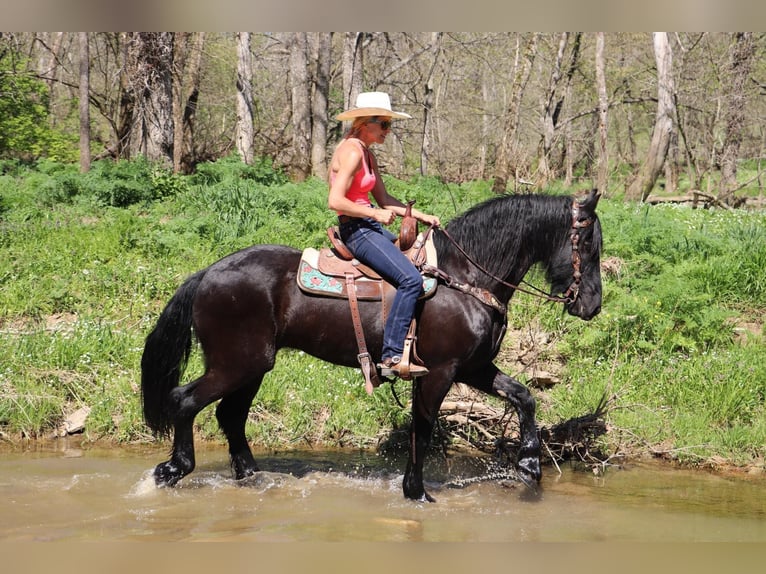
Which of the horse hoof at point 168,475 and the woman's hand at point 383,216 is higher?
the woman's hand at point 383,216

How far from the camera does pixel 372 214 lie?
6.03m

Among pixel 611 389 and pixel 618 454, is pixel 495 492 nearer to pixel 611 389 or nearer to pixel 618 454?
pixel 618 454

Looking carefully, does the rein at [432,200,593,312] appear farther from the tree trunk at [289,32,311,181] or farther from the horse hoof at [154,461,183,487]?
the tree trunk at [289,32,311,181]

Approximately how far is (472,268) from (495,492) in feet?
6.35

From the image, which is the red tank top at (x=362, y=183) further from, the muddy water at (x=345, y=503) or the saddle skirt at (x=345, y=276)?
the muddy water at (x=345, y=503)

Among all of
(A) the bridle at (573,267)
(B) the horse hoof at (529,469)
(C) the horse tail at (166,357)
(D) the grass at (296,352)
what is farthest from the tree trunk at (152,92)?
(B) the horse hoof at (529,469)

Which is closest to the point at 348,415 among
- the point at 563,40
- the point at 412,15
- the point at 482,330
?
the point at 482,330

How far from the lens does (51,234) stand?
39.4 ft

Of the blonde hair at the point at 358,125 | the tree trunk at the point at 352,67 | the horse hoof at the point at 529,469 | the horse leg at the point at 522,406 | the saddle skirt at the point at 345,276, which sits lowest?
the horse hoof at the point at 529,469

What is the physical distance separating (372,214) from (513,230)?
117cm

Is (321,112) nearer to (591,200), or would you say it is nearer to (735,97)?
(735,97)

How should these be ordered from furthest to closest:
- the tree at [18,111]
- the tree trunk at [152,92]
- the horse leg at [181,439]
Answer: the tree at [18,111] < the tree trunk at [152,92] < the horse leg at [181,439]

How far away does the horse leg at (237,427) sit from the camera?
23.0 ft

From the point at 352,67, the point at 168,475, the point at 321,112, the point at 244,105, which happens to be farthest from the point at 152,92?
the point at 168,475
